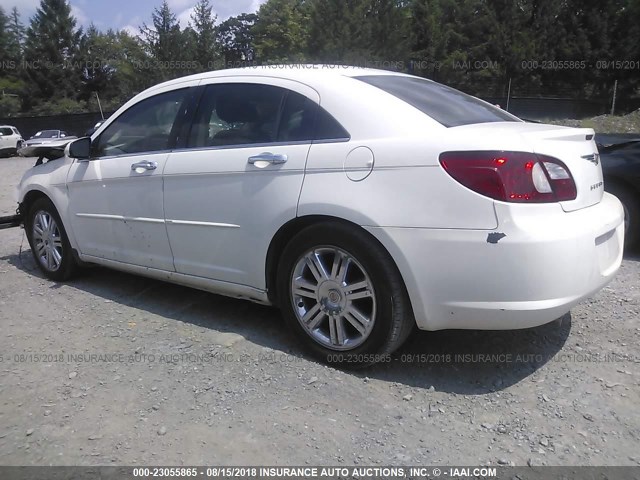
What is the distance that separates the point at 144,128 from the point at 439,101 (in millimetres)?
2192

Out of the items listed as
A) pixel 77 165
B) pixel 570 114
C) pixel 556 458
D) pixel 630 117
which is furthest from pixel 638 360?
pixel 570 114

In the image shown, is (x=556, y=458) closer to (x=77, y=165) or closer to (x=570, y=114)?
(x=77, y=165)

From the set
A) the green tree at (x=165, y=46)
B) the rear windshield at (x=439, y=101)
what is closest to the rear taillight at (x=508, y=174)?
the rear windshield at (x=439, y=101)

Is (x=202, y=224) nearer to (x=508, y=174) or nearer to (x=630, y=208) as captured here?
(x=508, y=174)

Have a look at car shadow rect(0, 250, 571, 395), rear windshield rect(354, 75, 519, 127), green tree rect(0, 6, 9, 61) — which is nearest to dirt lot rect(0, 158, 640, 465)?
car shadow rect(0, 250, 571, 395)

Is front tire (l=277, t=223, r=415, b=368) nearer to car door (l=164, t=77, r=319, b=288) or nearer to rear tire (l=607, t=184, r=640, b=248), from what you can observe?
car door (l=164, t=77, r=319, b=288)

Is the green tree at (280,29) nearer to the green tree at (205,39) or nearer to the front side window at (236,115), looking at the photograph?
the green tree at (205,39)

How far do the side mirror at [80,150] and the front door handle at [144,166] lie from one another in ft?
2.23

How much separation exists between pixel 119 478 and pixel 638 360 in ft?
9.44

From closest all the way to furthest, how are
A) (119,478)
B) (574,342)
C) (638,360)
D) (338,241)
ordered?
(119,478) < (338,241) < (638,360) < (574,342)

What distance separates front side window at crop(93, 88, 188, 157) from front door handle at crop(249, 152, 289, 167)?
2.90 ft

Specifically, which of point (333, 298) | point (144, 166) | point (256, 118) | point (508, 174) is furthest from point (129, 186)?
point (508, 174)

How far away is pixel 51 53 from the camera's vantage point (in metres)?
60.5

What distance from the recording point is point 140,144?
168 inches
